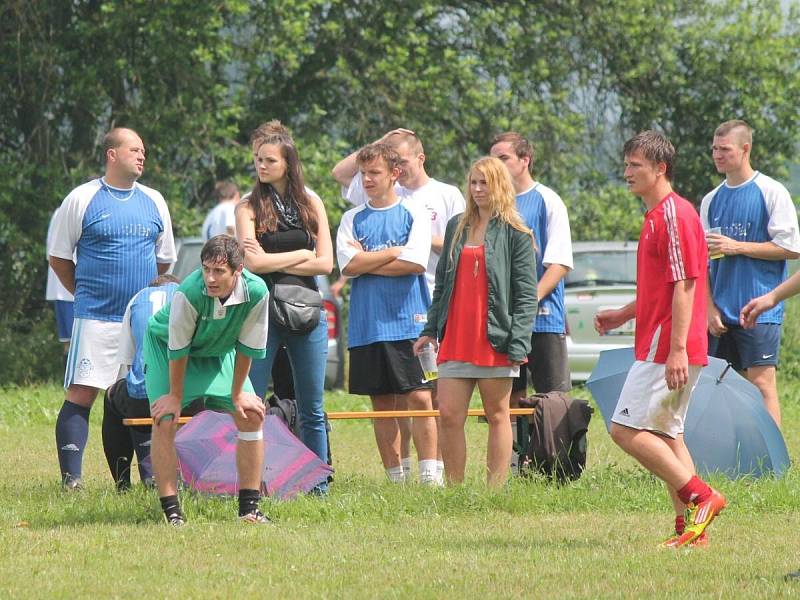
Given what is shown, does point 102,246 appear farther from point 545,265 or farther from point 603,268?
point 603,268

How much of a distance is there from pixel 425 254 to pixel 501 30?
1217cm

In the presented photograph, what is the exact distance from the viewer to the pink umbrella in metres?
7.86

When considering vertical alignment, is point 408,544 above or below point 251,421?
below

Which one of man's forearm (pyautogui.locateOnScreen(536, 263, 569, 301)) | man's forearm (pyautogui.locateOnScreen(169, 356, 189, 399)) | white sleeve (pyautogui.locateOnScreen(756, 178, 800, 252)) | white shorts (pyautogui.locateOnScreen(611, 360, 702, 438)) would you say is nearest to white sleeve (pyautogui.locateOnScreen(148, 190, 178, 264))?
man's forearm (pyautogui.locateOnScreen(169, 356, 189, 399))

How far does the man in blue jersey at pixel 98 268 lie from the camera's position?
8812 mm

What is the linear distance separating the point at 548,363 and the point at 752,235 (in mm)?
1494

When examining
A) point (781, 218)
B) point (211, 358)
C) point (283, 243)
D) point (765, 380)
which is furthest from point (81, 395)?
point (781, 218)

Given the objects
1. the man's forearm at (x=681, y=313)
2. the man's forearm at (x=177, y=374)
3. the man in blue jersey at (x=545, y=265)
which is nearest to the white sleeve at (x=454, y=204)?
the man in blue jersey at (x=545, y=265)

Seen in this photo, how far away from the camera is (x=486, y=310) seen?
8.01 m

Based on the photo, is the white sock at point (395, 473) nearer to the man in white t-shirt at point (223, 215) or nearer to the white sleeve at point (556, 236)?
the white sleeve at point (556, 236)

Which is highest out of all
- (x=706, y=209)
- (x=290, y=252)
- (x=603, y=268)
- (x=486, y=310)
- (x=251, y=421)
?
(x=706, y=209)

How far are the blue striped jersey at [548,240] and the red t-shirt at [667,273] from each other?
81.3 inches

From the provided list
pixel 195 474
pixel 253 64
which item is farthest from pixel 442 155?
pixel 195 474

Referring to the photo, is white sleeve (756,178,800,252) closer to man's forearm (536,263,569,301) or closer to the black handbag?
man's forearm (536,263,569,301)
